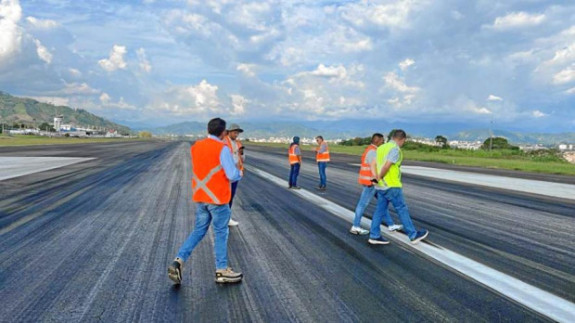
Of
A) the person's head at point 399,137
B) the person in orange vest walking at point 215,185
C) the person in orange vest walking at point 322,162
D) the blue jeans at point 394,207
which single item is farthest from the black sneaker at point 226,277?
the person in orange vest walking at point 322,162

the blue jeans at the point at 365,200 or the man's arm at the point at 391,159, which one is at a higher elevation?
the man's arm at the point at 391,159

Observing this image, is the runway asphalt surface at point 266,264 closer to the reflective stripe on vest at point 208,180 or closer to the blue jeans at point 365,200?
the blue jeans at point 365,200

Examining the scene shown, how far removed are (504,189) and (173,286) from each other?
575 inches

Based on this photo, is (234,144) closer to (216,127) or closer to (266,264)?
(266,264)

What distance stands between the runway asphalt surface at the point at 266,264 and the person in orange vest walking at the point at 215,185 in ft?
0.63

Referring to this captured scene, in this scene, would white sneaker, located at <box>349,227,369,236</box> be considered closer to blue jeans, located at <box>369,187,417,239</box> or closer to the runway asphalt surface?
the runway asphalt surface

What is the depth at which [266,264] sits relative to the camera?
580cm

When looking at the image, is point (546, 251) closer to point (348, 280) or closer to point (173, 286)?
point (348, 280)

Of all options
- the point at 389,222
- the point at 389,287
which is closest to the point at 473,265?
the point at 389,287

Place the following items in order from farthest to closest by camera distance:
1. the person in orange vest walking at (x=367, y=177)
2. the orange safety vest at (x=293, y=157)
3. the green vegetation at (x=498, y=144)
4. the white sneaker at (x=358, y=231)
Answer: the green vegetation at (x=498, y=144), the orange safety vest at (x=293, y=157), the white sneaker at (x=358, y=231), the person in orange vest walking at (x=367, y=177)

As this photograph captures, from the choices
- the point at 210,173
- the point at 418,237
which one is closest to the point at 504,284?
the point at 418,237

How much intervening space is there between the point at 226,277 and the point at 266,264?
867 millimetres

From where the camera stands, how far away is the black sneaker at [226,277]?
5035 millimetres

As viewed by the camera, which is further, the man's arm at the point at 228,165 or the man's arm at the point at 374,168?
the man's arm at the point at 374,168
